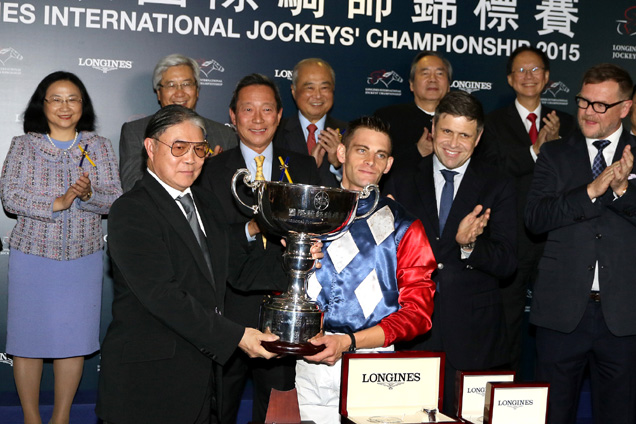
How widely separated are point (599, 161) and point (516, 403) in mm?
1913

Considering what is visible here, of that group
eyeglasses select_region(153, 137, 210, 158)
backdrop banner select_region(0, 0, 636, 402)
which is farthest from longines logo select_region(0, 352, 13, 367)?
eyeglasses select_region(153, 137, 210, 158)

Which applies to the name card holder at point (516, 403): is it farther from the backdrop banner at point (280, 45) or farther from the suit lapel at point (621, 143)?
the backdrop banner at point (280, 45)

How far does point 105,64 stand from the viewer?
5.11 meters

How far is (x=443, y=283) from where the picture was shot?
3.29 metres

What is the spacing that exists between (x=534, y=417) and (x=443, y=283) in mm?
1278

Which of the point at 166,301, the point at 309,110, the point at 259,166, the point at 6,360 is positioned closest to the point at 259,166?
the point at 259,166

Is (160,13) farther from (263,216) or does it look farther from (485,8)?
(263,216)

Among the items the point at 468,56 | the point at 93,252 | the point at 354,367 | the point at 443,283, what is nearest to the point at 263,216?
the point at 354,367

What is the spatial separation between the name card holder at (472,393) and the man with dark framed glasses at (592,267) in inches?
60.6

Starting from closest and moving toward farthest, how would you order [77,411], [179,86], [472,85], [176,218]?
[176,218] < [179,86] < [77,411] < [472,85]

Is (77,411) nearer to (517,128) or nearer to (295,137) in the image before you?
(295,137)

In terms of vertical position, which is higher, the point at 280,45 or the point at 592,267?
the point at 280,45

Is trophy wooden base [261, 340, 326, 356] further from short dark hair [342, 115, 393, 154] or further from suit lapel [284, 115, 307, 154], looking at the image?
suit lapel [284, 115, 307, 154]

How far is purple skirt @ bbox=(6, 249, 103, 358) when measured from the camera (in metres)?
4.17
